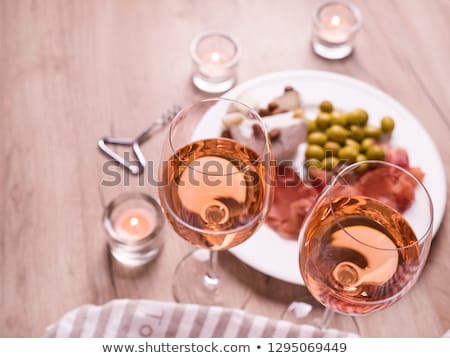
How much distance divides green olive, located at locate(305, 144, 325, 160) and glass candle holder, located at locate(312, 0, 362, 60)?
245 mm

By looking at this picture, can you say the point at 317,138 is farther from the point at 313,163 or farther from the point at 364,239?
the point at 364,239

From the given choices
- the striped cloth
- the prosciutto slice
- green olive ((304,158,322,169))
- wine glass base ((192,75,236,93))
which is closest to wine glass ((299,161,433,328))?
the prosciutto slice

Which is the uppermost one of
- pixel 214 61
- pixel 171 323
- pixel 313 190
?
pixel 214 61

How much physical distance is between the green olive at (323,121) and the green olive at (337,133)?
1 centimetres

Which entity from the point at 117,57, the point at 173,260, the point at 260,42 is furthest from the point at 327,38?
the point at 173,260

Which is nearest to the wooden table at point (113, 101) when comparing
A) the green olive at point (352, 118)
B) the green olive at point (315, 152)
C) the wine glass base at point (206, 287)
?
the wine glass base at point (206, 287)

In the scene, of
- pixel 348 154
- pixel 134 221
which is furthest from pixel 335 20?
pixel 134 221

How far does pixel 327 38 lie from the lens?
127 cm

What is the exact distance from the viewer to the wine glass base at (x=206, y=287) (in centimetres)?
102

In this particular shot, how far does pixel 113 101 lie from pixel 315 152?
390 millimetres

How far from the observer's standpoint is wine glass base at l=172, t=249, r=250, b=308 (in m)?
1.02

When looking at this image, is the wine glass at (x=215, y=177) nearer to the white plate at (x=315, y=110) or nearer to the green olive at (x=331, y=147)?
the white plate at (x=315, y=110)

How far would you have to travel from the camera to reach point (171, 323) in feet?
3.18
